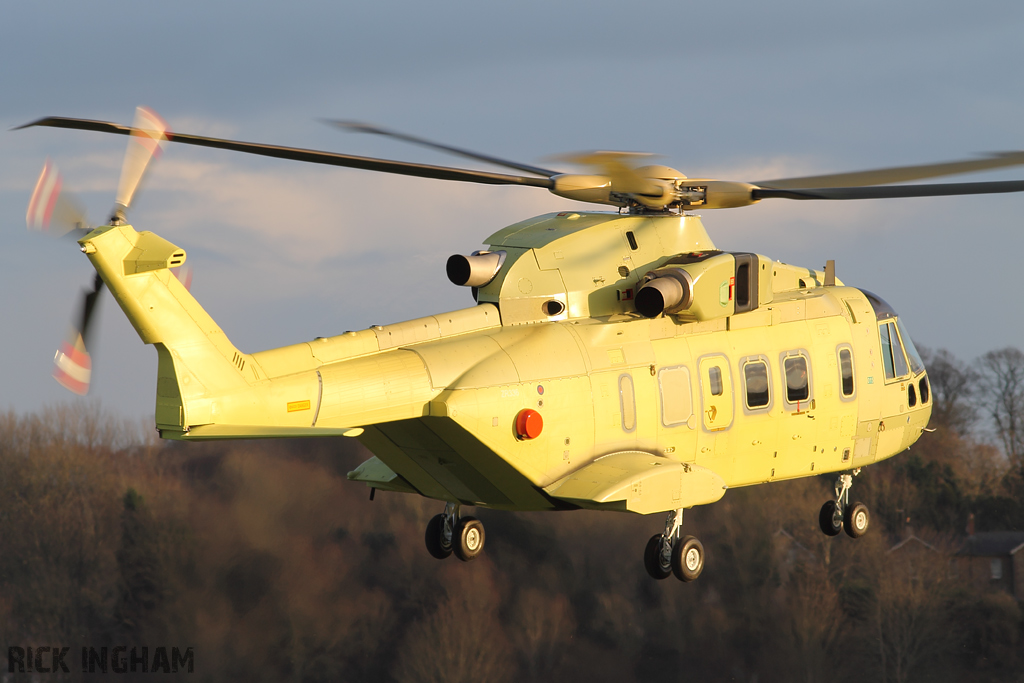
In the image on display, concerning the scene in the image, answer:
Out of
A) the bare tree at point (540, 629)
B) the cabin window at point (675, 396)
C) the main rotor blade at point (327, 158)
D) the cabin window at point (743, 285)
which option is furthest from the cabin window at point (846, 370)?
the bare tree at point (540, 629)

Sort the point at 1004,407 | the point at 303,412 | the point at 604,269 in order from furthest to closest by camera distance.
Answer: the point at 1004,407 → the point at 604,269 → the point at 303,412

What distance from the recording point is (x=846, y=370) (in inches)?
735

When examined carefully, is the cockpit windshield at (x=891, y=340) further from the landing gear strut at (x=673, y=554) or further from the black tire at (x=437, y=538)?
the black tire at (x=437, y=538)

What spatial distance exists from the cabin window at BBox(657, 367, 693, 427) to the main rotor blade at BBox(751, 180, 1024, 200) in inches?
109

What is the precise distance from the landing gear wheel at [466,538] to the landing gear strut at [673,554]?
8.22ft

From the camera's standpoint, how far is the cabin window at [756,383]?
1725 cm

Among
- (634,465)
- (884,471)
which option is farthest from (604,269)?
(884,471)

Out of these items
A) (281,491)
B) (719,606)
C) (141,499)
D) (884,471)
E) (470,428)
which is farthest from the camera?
(884,471)

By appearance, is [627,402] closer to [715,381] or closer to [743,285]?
[715,381]

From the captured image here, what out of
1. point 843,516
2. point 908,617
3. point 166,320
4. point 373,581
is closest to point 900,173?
point 843,516

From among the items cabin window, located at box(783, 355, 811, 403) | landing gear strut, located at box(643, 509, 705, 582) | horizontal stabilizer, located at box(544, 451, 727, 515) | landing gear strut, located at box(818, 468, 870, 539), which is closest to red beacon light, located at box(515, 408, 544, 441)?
horizontal stabilizer, located at box(544, 451, 727, 515)

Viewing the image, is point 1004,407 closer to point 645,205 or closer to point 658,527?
point 658,527

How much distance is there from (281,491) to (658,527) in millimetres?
10885

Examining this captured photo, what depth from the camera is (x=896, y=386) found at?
19.8m
